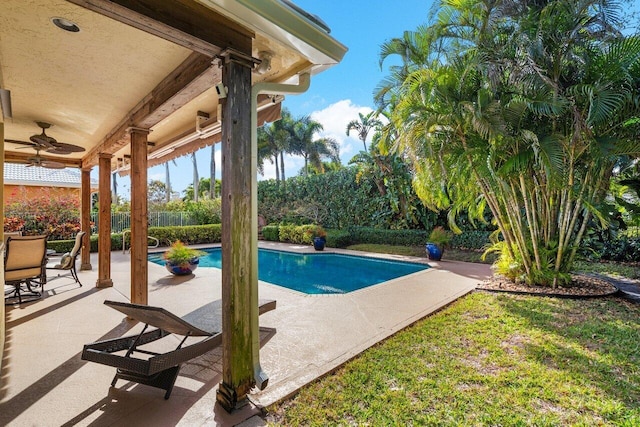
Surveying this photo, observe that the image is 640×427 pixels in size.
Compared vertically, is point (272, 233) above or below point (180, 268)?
above

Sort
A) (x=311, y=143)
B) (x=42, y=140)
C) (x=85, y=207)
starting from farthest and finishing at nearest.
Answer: (x=311, y=143)
(x=85, y=207)
(x=42, y=140)

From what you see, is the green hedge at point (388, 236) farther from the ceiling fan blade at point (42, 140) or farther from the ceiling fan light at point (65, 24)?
the ceiling fan light at point (65, 24)

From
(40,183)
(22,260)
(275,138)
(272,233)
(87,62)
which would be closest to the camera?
(87,62)

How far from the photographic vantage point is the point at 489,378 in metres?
3.07

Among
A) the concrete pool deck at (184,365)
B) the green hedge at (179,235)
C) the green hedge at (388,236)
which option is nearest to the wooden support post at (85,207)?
the concrete pool deck at (184,365)

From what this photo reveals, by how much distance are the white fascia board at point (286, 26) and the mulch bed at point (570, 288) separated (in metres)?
5.91

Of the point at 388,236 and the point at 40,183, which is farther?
the point at 40,183

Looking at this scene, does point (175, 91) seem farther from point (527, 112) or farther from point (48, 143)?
point (527, 112)

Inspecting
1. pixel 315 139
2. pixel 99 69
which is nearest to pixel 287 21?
pixel 99 69

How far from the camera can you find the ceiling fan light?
2.37 meters

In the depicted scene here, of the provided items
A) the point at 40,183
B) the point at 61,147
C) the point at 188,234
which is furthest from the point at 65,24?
the point at 40,183

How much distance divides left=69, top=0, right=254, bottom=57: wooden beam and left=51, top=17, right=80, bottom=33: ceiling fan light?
0.76m

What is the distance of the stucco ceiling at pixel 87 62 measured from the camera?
7.73 feet

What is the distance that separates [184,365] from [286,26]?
Answer: 3.46m
